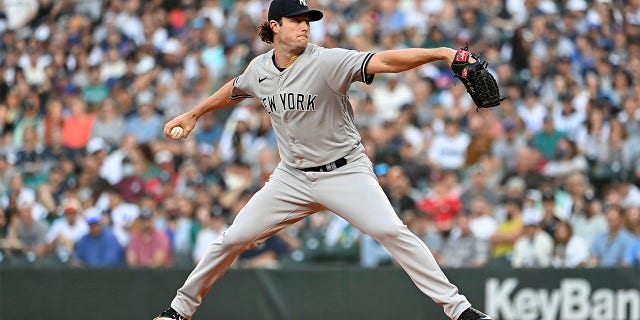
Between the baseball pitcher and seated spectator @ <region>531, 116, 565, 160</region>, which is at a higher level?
the baseball pitcher

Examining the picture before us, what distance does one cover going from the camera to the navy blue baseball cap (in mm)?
7172

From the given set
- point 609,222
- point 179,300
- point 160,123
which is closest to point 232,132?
point 160,123

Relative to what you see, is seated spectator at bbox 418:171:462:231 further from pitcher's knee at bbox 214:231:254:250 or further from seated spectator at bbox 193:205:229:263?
pitcher's knee at bbox 214:231:254:250

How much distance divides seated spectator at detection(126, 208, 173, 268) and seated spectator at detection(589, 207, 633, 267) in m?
4.52

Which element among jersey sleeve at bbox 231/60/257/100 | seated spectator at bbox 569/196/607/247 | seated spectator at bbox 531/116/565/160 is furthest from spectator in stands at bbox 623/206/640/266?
jersey sleeve at bbox 231/60/257/100

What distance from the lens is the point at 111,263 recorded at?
12.9 metres

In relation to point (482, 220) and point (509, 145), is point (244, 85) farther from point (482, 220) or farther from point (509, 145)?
point (509, 145)

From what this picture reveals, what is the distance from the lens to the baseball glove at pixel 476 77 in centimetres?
650

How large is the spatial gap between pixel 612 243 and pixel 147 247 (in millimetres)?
4916

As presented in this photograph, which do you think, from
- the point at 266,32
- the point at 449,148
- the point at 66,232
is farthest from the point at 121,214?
the point at 266,32

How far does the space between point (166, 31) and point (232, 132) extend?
2.88 m

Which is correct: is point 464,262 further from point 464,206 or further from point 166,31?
point 166,31

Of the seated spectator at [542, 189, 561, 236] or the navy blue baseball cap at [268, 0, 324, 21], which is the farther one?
the seated spectator at [542, 189, 561, 236]

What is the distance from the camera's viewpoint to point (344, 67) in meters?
6.98
